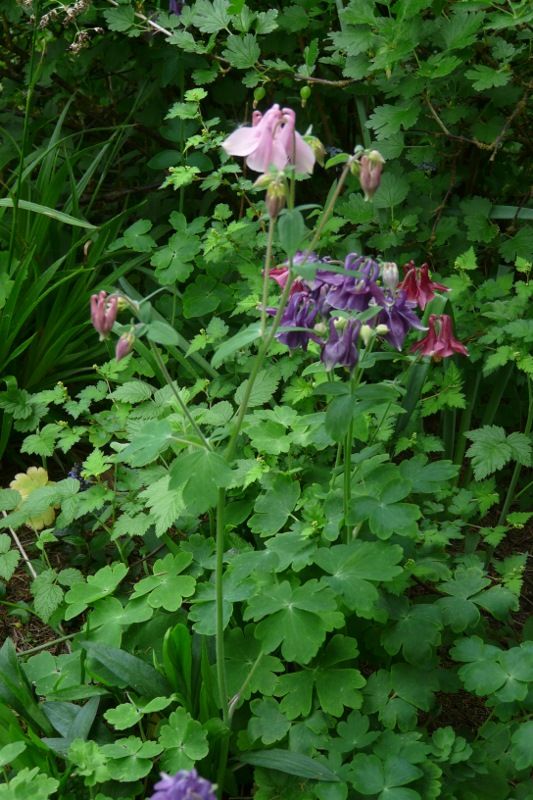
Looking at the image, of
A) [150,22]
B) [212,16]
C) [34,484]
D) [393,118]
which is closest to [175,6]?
[150,22]

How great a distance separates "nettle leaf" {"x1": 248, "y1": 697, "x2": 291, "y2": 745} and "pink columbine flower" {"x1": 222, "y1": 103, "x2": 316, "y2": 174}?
3.27 ft

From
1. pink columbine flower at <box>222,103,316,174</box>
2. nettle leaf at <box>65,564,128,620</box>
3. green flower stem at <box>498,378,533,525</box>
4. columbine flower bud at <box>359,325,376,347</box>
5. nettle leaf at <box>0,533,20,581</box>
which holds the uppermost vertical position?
pink columbine flower at <box>222,103,316,174</box>

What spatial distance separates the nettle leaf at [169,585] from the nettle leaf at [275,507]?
189mm

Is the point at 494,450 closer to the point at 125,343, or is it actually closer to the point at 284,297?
the point at 284,297

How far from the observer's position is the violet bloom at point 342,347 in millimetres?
1562

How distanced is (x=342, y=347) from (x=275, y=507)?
18.1 inches

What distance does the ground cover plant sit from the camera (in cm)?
163

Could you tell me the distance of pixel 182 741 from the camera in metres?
1.65

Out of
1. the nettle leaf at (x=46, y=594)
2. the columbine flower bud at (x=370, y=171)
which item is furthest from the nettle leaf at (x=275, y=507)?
the columbine flower bud at (x=370, y=171)

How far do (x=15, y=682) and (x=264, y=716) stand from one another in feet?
1.72

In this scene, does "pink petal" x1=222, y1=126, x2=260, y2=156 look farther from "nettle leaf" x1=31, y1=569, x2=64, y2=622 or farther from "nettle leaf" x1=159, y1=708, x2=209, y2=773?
"nettle leaf" x1=31, y1=569, x2=64, y2=622

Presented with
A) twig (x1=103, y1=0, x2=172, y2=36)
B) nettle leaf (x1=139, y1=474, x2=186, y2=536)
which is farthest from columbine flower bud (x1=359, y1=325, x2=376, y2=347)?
twig (x1=103, y1=0, x2=172, y2=36)

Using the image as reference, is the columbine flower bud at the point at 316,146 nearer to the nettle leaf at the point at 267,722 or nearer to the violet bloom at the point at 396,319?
the violet bloom at the point at 396,319

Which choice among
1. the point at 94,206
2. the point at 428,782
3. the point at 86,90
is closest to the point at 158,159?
the point at 94,206
